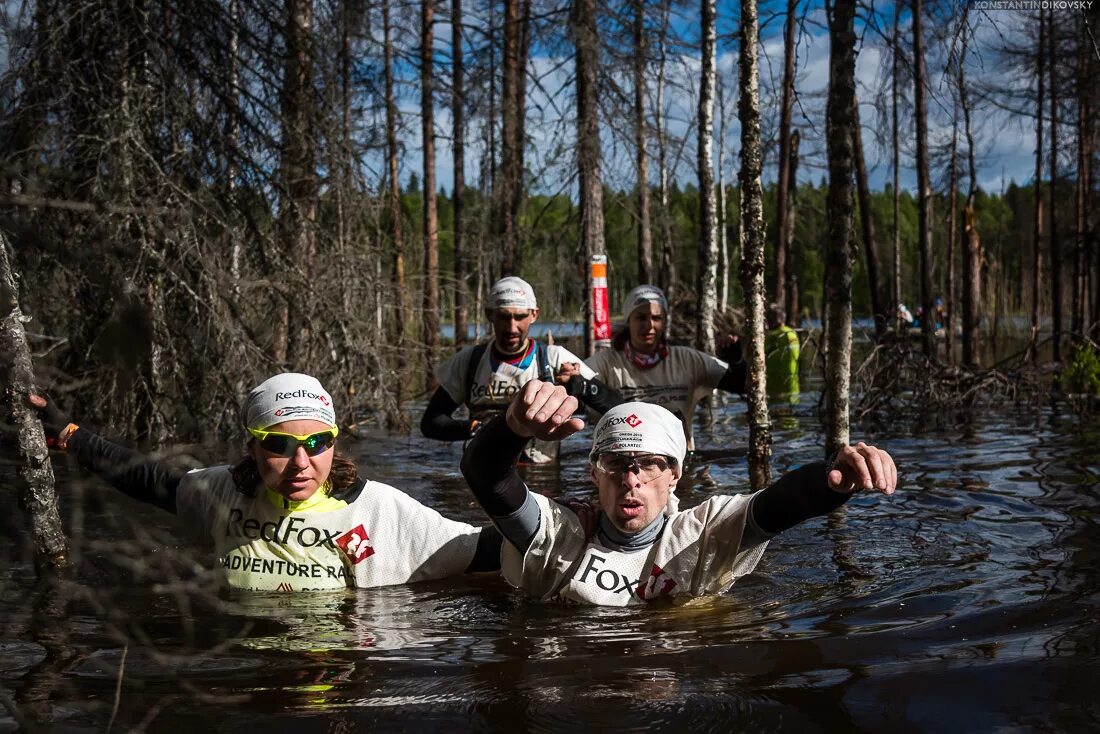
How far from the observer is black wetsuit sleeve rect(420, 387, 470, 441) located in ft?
28.2

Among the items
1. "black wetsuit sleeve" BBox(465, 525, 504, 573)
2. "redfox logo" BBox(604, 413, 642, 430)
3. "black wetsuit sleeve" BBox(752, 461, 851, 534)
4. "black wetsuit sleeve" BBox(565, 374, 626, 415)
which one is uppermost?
"black wetsuit sleeve" BBox(565, 374, 626, 415)

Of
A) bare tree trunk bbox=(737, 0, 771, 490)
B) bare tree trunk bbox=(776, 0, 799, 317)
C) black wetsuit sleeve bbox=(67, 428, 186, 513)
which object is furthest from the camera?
bare tree trunk bbox=(776, 0, 799, 317)

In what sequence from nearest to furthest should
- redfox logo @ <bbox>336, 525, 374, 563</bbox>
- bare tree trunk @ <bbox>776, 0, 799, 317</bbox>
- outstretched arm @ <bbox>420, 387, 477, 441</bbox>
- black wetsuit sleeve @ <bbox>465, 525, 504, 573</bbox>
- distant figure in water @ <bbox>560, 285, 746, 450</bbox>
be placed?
black wetsuit sleeve @ <bbox>465, 525, 504, 573</bbox> < redfox logo @ <bbox>336, 525, 374, 563</bbox> < outstretched arm @ <bbox>420, 387, 477, 441</bbox> < distant figure in water @ <bbox>560, 285, 746, 450</bbox> < bare tree trunk @ <bbox>776, 0, 799, 317</bbox>

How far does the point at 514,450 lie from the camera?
167 inches

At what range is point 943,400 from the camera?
13984 millimetres

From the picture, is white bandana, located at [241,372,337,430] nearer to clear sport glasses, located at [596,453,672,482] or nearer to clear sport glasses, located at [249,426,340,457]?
clear sport glasses, located at [249,426,340,457]

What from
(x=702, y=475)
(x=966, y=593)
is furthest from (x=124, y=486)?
(x=702, y=475)

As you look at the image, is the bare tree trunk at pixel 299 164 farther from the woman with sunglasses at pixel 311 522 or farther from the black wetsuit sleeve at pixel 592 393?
the woman with sunglasses at pixel 311 522

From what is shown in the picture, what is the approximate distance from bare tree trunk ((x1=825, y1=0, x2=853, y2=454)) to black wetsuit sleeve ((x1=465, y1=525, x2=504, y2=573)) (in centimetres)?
368

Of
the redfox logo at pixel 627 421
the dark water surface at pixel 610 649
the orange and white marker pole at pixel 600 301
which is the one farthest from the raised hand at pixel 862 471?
the orange and white marker pole at pixel 600 301

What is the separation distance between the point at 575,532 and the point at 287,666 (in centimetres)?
139

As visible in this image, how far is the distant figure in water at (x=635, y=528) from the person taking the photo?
15.1 feet

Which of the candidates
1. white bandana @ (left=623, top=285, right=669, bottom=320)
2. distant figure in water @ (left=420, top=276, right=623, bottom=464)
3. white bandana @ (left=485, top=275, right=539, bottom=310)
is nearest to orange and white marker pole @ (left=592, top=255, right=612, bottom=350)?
white bandana @ (left=623, top=285, right=669, bottom=320)

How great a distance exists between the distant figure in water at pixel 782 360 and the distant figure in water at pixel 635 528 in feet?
35.1
